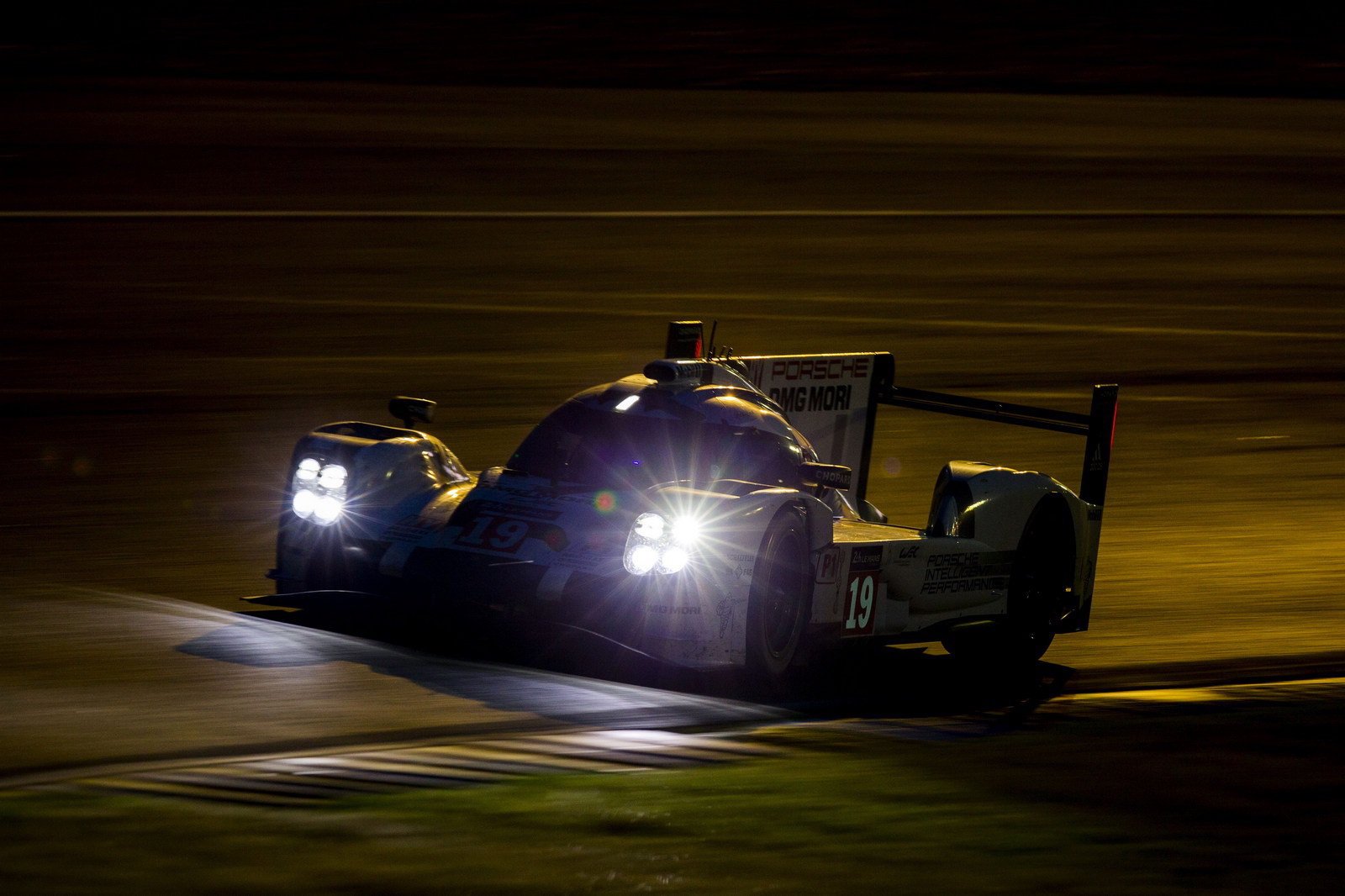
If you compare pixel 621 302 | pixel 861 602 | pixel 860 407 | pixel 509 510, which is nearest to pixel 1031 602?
pixel 861 602

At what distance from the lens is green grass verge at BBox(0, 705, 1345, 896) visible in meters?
5.71

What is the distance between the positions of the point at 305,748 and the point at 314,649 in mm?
1561

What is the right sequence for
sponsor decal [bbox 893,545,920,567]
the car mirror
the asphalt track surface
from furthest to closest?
1. the asphalt track surface
2. the car mirror
3. sponsor decal [bbox 893,545,920,567]

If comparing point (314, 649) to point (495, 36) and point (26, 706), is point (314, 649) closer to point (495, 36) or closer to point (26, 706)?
point (26, 706)

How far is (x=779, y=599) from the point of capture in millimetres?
8672

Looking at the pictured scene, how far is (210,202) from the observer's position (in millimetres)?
27156

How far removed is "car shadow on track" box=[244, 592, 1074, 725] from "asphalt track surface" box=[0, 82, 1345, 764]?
0.31 metres

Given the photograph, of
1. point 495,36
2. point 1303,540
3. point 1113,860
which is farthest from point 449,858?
point 495,36

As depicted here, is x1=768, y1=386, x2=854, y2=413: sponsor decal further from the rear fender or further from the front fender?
the front fender

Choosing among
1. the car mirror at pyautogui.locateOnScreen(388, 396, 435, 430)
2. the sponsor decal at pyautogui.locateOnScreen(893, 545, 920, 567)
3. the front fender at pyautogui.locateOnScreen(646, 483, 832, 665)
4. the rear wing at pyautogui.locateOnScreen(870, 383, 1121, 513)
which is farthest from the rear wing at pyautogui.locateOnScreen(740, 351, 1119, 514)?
the front fender at pyautogui.locateOnScreen(646, 483, 832, 665)

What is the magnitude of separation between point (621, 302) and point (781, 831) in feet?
56.9

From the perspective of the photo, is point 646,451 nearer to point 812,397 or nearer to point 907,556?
point 907,556

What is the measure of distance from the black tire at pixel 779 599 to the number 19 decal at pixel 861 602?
1.21 ft

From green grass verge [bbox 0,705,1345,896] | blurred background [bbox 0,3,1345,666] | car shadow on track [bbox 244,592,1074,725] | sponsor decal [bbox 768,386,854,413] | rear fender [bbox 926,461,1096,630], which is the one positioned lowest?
green grass verge [bbox 0,705,1345,896]
